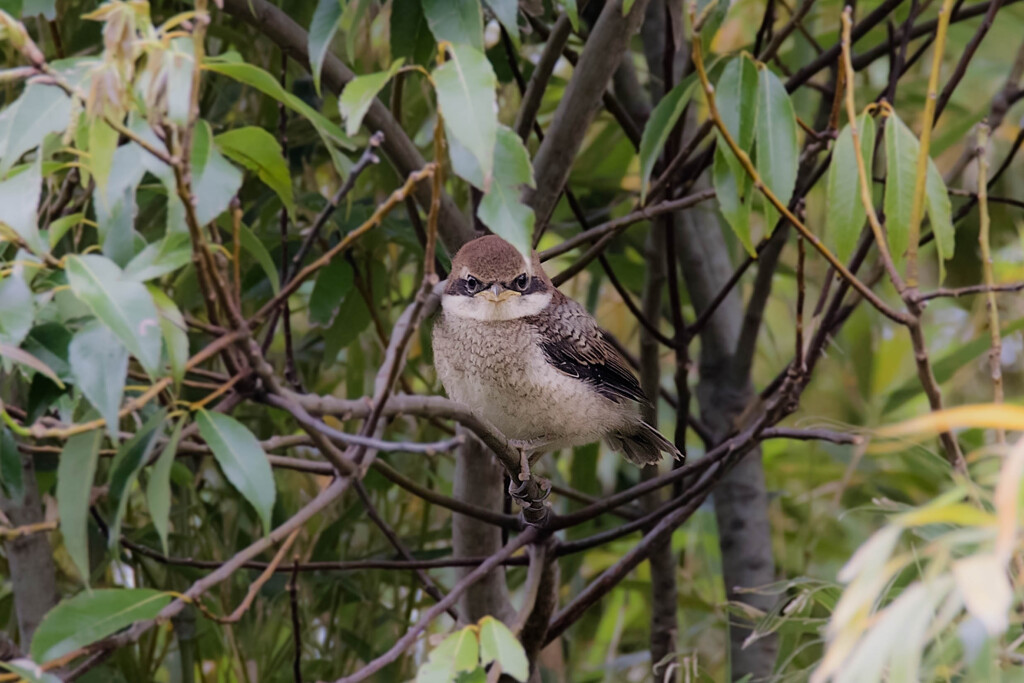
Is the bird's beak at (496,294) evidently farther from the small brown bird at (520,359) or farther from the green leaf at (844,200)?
the green leaf at (844,200)

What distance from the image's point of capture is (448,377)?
3117 millimetres

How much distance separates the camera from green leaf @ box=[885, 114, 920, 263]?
7.18 ft

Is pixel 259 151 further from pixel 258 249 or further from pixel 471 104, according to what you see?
pixel 471 104

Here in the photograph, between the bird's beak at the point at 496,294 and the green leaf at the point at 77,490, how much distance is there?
1.43 metres

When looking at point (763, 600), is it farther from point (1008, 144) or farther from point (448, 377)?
point (1008, 144)

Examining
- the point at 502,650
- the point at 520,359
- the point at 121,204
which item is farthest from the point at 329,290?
the point at 502,650

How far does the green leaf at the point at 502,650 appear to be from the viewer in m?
1.83

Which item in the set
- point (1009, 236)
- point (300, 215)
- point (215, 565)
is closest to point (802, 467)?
point (1009, 236)

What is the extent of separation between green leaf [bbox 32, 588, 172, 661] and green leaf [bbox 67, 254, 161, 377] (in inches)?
20.0

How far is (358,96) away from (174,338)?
46 cm

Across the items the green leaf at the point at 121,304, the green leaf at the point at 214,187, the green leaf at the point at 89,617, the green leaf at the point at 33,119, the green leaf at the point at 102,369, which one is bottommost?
the green leaf at the point at 89,617

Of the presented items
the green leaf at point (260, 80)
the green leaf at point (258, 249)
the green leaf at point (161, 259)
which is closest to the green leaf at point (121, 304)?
the green leaf at point (161, 259)

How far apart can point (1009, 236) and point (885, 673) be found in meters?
2.82

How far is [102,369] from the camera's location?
162 cm
